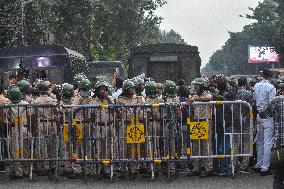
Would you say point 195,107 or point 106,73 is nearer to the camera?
point 195,107

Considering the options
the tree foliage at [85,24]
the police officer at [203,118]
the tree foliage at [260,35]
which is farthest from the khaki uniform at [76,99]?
the tree foliage at [260,35]

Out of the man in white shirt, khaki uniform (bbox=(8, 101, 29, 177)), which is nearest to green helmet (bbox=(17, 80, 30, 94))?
khaki uniform (bbox=(8, 101, 29, 177))

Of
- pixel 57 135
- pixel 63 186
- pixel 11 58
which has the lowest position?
pixel 63 186

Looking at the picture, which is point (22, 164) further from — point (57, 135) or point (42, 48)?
point (42, 48)

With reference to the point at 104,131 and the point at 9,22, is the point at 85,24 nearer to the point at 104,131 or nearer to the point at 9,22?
the point at 9,22

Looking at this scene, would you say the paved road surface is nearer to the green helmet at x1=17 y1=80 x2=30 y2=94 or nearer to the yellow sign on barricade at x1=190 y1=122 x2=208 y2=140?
the yellow sign on barricade at x1=190 y1=122 x2=208 y2=140

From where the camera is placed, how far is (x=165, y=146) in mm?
12398

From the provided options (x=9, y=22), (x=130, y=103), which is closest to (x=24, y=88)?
(x=130, y=103)

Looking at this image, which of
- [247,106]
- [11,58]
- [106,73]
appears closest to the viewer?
[247,106]

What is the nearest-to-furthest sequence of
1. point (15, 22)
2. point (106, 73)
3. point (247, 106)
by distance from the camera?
point (247, 106), point (106, 73), point (15, 22)

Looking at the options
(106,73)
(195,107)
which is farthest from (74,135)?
(106,73)

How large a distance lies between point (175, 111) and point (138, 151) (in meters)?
1.02

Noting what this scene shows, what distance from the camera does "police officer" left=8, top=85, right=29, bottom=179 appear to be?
12469 millimetres

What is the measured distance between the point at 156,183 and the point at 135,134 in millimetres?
986
